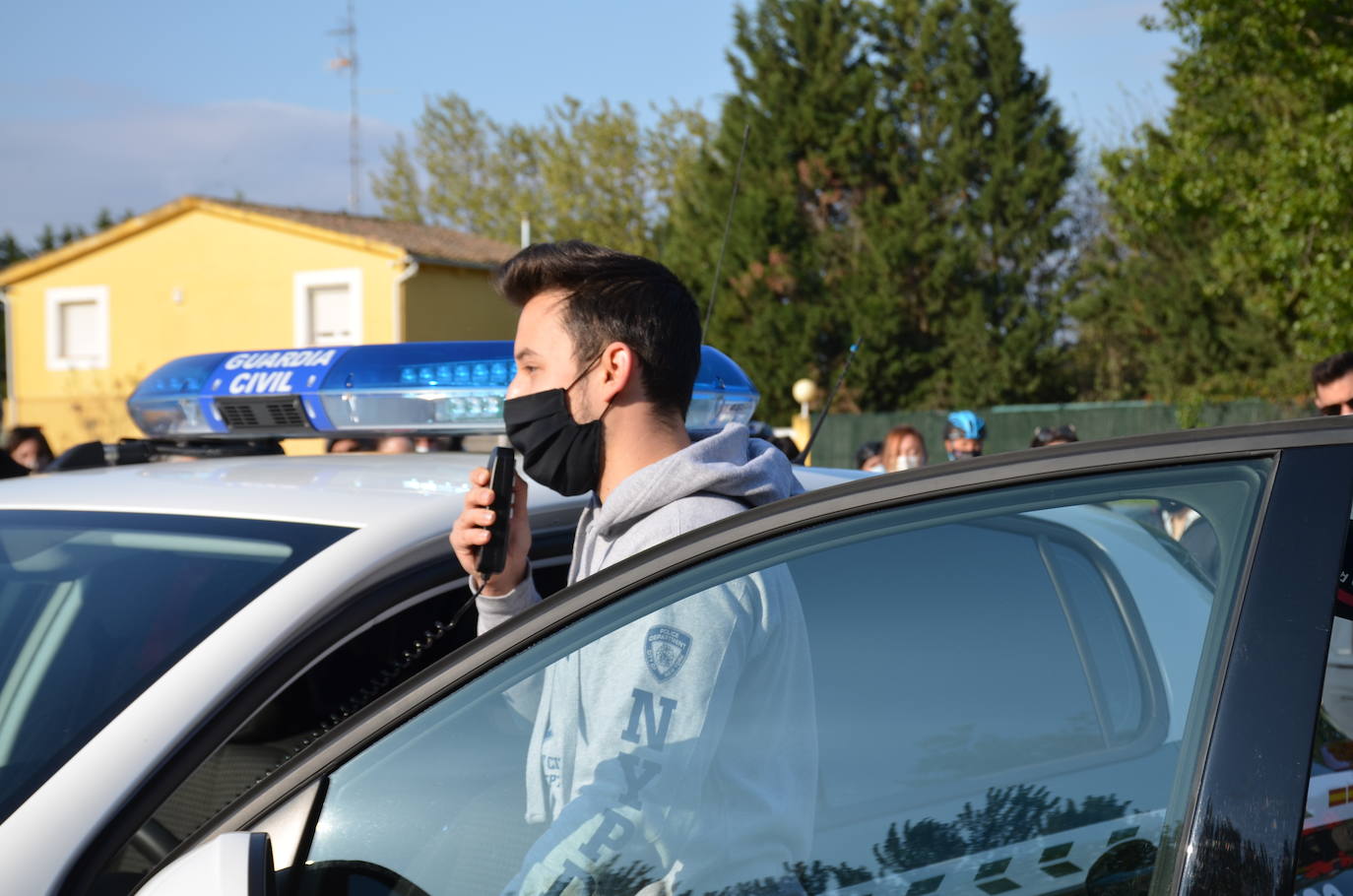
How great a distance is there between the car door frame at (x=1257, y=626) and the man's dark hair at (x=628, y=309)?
57 centimetres

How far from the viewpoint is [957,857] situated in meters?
1.09

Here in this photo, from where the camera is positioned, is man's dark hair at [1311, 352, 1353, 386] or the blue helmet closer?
man's dark hair at [1311, 352, 1353, 386]

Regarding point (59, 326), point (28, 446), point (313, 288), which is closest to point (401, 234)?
point (313, 288)

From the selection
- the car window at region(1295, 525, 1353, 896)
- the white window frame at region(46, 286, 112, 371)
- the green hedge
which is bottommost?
the green hedge

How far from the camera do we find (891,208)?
26.7m

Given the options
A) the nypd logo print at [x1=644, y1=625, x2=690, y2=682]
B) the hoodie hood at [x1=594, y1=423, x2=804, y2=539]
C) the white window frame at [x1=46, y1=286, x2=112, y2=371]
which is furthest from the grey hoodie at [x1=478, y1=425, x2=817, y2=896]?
the white window frame at [x1=46, y1=286, x2=112, y2=371]

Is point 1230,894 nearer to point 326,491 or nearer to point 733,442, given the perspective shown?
point 733,442

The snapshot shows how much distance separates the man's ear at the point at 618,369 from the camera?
1.67 m

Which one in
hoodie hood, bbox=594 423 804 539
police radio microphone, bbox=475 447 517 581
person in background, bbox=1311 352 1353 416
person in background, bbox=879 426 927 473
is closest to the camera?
hoodie hood, bbox=594 423 804 539

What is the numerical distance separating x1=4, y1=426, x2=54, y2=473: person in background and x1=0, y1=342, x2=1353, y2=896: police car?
5785 mm

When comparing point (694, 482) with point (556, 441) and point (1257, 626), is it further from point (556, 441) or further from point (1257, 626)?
point (1257, 626)

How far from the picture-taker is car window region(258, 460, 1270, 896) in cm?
109

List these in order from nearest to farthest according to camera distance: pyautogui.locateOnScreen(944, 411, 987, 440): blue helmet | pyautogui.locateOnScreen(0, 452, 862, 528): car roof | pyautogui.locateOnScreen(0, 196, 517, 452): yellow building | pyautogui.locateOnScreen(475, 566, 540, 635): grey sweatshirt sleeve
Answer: pyautogui.locateOnScreen(475, 566, 540, 635): grey sweatshirt sleeve < pyautogui.locateOnScreen(0, 452, 862, 528): car roof < pyautogui.locateOnScreen(944, 411, 987, 440): blue helmet < pyautogui.locateOnScreen(0, 196, 517, 452): yellow building

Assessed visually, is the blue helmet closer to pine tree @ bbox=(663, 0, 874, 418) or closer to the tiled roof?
the tiled roof
